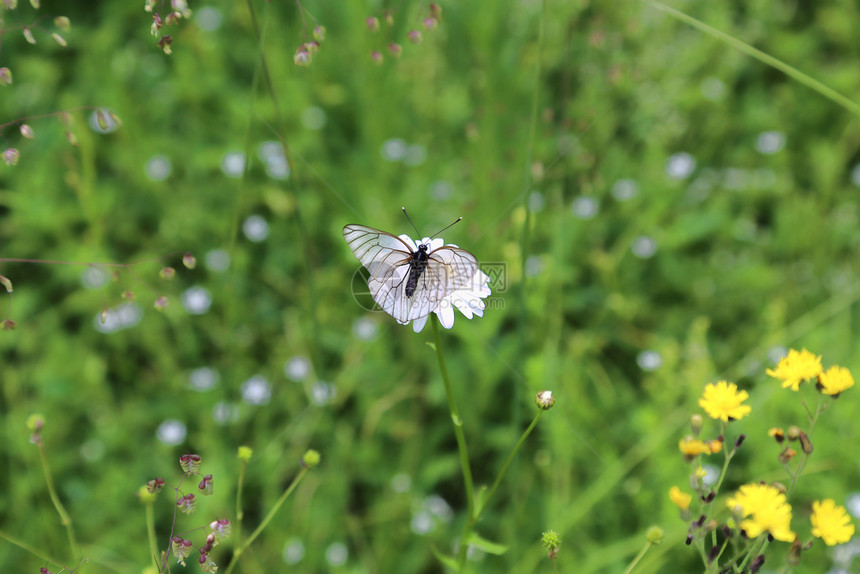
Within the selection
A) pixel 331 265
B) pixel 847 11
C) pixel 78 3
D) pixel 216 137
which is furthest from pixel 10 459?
pixel 847 11

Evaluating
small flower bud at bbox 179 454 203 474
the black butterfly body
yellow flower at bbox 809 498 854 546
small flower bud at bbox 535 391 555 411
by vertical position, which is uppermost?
the black butterfly body

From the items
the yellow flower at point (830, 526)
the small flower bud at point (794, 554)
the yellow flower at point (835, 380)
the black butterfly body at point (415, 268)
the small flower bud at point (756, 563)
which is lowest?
the small flower bud at point (756, 563)

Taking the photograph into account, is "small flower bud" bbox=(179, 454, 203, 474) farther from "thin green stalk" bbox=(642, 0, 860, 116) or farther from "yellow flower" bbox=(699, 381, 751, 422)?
"thin green stalk" bbox=(642, 0, 860, 116)

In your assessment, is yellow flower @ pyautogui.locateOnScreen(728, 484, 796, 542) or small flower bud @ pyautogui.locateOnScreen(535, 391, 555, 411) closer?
yellow flower @ pyautogui.locateOnScreen(728, 484, 796, 542)

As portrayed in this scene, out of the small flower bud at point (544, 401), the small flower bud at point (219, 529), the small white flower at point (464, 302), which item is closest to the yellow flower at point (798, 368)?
the small flower bud at point (544, 401)

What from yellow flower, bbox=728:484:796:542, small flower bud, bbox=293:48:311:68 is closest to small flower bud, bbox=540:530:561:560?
yellow flower, bbox=728:484:796:542

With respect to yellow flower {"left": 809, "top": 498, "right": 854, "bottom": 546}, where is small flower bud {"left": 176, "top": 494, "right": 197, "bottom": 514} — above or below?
below

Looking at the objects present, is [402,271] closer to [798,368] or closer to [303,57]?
[303,57]

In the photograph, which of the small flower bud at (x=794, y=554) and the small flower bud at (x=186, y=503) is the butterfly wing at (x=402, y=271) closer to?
the small flower bud at (x=186, y=503)
